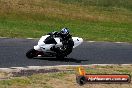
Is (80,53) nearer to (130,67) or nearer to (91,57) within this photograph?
(91,57)

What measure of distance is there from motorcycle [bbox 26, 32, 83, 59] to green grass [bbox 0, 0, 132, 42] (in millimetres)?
7825

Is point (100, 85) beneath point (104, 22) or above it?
above

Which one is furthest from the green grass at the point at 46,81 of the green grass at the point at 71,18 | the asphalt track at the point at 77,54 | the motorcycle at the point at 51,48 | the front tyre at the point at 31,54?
the green grass at the point at 71,18

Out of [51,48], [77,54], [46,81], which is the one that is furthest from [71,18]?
[46,81]

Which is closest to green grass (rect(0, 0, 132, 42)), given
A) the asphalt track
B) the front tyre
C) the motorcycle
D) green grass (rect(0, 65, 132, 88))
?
the asphalt track

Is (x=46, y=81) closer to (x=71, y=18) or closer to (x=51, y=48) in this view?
(x=51, y=48)

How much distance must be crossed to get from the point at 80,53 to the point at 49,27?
13.1 m

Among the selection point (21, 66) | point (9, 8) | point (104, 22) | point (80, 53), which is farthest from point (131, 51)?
point (9, 8)

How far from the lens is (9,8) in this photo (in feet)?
149

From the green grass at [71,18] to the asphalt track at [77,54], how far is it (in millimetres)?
→ 2765

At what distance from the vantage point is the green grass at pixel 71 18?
33156mm

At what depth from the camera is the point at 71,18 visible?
45.2 metres

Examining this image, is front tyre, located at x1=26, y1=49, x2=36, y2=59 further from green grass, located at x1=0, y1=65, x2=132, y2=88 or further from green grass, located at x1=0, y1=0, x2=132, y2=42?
green grass, located at x1=0, y1=0, x2=132, y2=42

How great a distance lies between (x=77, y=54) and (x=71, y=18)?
21380 millimetres
